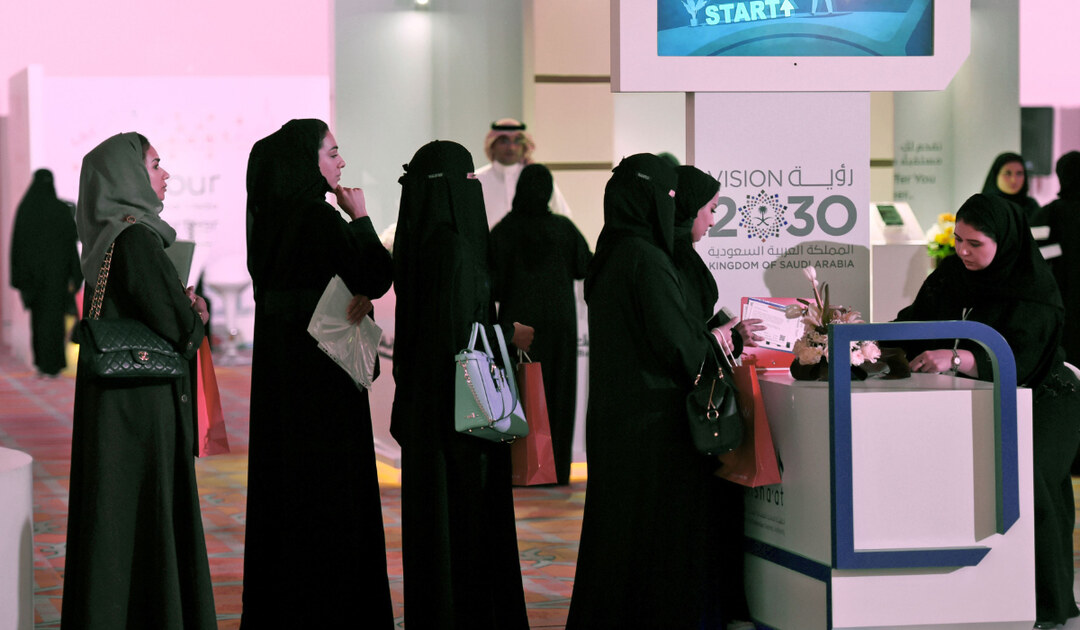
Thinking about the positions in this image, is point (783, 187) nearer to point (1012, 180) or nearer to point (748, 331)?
point (748, 331)

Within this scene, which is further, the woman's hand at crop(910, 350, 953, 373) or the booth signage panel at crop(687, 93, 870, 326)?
the booth signage panel at crop(687, 93, 870, 326)

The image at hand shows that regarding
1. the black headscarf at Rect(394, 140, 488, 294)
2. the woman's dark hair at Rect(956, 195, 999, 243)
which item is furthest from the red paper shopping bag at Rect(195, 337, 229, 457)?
the woman's dark hair at Rect(956, 195, 999, 243)

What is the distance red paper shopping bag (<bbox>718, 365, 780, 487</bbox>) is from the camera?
129 inches

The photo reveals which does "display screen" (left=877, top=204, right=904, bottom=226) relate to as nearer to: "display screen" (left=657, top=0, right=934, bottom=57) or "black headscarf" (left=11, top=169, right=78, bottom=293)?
"display screen" (left=657, top=0, right=934, bottom=57)

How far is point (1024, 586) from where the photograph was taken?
10.3 ft

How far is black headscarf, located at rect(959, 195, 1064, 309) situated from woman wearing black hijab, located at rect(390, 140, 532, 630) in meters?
1.45

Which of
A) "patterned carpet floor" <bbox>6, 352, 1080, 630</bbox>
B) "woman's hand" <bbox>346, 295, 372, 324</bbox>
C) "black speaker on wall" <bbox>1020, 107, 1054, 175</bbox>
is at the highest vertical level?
"black speaker on wall" <bbox>1020, 107, 1054, 175</bbox>

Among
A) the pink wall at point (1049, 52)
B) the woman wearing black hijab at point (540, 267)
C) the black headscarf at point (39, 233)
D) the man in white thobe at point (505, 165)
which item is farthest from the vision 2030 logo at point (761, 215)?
the black headscarf at point (39, 233)

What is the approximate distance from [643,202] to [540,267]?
9.14 feet

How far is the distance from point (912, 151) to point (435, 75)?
3493 millimetres

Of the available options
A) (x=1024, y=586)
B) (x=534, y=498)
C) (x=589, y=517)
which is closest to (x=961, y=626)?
(x=1024, y=586)

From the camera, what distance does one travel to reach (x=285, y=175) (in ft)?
11.8

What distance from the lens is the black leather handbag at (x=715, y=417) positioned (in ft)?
10.7

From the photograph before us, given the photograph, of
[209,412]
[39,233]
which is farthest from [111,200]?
[39,233]
